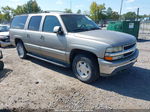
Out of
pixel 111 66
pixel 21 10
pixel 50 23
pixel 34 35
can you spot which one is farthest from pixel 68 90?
pixel 21 10

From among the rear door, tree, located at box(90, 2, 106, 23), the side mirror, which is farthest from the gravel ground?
tree, located at box(90, 2, 106, 23)

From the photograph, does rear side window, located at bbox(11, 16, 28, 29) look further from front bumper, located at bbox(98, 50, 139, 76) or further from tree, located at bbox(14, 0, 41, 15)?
tree, located at bbox(14, 0, 41, 15)

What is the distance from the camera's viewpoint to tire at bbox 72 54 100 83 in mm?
3928

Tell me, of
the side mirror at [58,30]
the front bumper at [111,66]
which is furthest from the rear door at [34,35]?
the front bumper at [111,66]

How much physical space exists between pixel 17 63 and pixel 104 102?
4368 millimetres

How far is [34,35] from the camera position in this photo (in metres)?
5.43

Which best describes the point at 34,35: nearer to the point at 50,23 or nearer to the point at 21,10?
the point at 50,23

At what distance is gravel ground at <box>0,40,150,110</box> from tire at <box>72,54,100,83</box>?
0.21m

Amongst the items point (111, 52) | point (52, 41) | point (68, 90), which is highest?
point (52, 41)

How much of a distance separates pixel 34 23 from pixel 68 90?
120 inches

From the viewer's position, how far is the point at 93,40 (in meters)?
3.71

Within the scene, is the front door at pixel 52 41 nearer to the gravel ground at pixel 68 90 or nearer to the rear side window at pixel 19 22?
the gravel ground at pixel 68 90

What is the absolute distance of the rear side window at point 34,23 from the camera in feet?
17.6

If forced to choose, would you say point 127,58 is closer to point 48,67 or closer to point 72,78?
point 72,78
